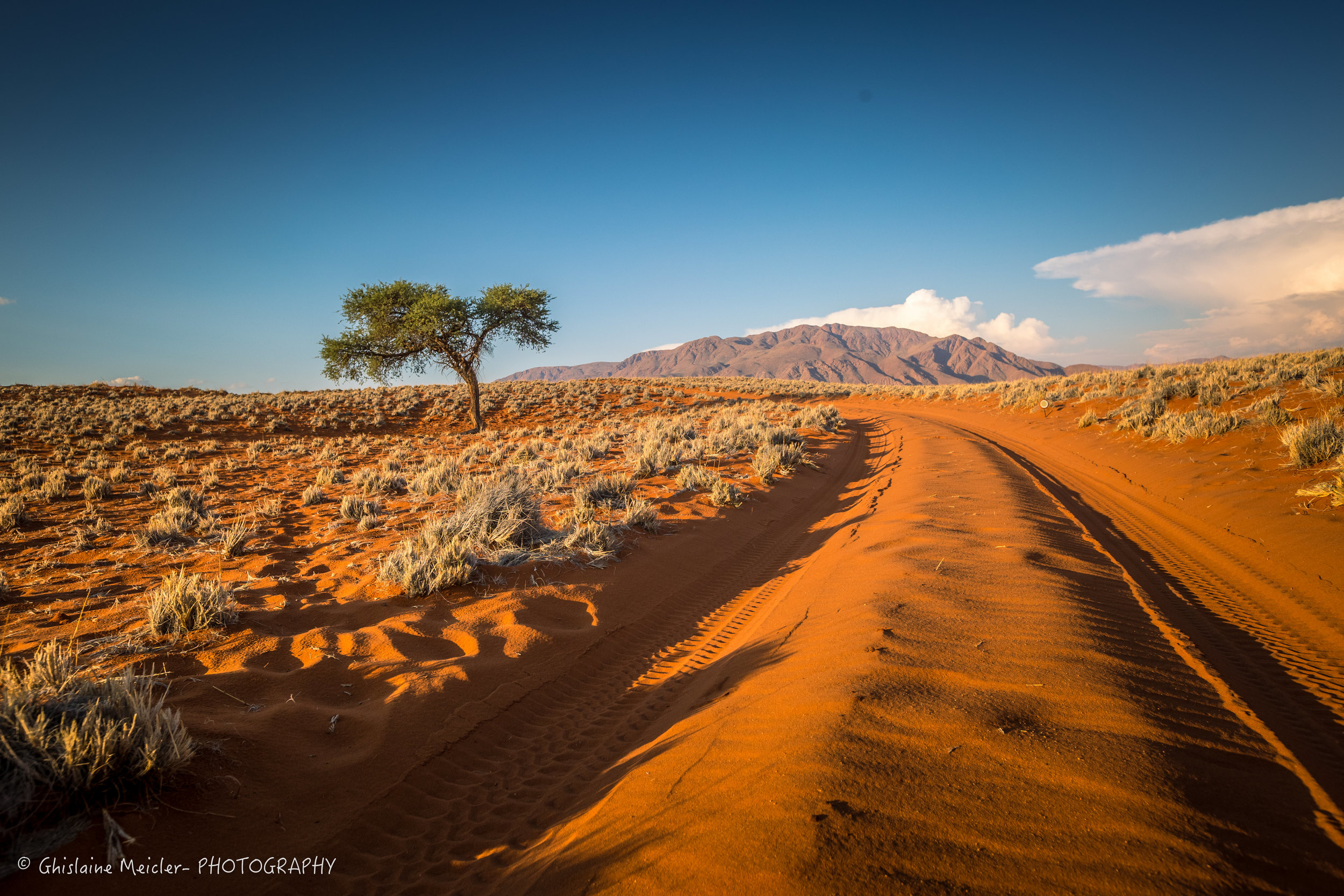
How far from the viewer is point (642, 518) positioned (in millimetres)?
8273

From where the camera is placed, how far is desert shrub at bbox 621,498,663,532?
820 centimetres

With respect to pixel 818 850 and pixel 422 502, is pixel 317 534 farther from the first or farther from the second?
pixel 818 850

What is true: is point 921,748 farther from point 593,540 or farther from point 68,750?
point 593,540

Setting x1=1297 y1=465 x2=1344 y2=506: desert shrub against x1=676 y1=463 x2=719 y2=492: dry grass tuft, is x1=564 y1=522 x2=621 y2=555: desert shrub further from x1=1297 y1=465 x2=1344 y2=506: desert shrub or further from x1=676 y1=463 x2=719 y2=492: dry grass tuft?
x1=1297 y1=465 x2=1344 y2=506: desert shrub

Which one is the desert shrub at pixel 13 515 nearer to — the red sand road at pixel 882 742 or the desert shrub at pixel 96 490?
the desert shrub at pixel 96 490

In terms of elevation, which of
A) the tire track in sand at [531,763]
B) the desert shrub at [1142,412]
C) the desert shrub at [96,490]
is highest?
the desert shrub at [1142,412]

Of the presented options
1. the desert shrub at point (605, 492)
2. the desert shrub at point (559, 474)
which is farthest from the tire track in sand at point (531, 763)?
the desert shrub at point (559, 474)

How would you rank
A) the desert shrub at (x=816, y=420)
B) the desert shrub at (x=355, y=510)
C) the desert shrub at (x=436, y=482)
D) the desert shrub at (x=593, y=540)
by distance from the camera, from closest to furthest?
the desert shrub at (x=593, y=540) → the desert shrub at (x=355, y=510) → the desert shrub at (x=436, y=482) → the desert shrub at (x=816, y=420)

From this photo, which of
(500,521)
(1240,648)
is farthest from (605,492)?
(1240,648)

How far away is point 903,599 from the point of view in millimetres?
5035

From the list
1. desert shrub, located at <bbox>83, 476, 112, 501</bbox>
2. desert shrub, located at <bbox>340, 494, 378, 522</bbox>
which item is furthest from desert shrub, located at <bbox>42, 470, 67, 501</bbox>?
desert shrub, located at <bbox>340, 494, 378, 522</bbox>

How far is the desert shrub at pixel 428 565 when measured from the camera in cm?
570

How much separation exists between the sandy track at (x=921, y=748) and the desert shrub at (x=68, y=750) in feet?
3.15

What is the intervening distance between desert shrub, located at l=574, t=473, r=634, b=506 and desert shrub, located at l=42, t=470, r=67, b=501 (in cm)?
1095
